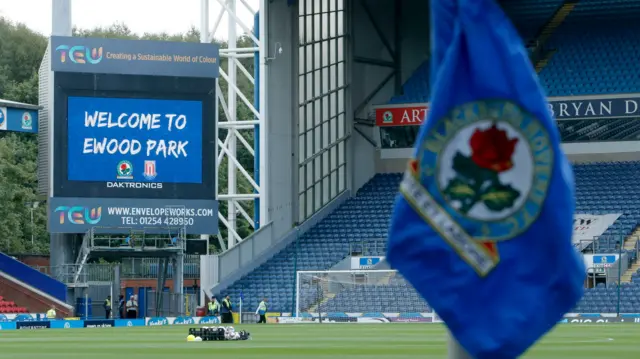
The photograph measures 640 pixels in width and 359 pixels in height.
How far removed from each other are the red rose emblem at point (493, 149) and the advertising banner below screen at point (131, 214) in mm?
44616

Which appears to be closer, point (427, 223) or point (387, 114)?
point (427, 223)

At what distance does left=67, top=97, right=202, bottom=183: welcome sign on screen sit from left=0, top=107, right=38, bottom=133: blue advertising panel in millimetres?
1874

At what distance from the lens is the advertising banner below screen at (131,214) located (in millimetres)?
48312

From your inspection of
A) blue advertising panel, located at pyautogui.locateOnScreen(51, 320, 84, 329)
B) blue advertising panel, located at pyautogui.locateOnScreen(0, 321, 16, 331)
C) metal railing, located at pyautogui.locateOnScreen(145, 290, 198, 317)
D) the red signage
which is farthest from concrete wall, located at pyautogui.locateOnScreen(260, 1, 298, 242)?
blue advertising panel, located at pyautogui.locateOnScreen(0, 321, 16, 331)

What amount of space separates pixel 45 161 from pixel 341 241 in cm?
1325

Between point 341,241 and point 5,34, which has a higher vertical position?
point 5,34

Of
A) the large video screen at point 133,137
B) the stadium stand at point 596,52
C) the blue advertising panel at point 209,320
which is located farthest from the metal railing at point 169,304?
the stadium stand at point 596,52

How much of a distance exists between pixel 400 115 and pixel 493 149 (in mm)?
54627

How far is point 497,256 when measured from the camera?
464 cm

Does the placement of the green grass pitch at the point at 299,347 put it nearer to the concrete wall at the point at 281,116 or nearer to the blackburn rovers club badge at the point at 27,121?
the blackburn rovers club badge at the point at 27,121

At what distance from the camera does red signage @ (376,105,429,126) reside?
58.7m

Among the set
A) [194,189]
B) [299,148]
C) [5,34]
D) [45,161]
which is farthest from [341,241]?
[5,34]

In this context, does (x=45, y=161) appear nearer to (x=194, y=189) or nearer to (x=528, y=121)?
(x=194, y=189)

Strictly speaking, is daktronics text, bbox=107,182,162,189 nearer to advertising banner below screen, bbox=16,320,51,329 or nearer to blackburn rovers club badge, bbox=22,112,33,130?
blackburn rovers club badge, bbox=22,112,33,130
